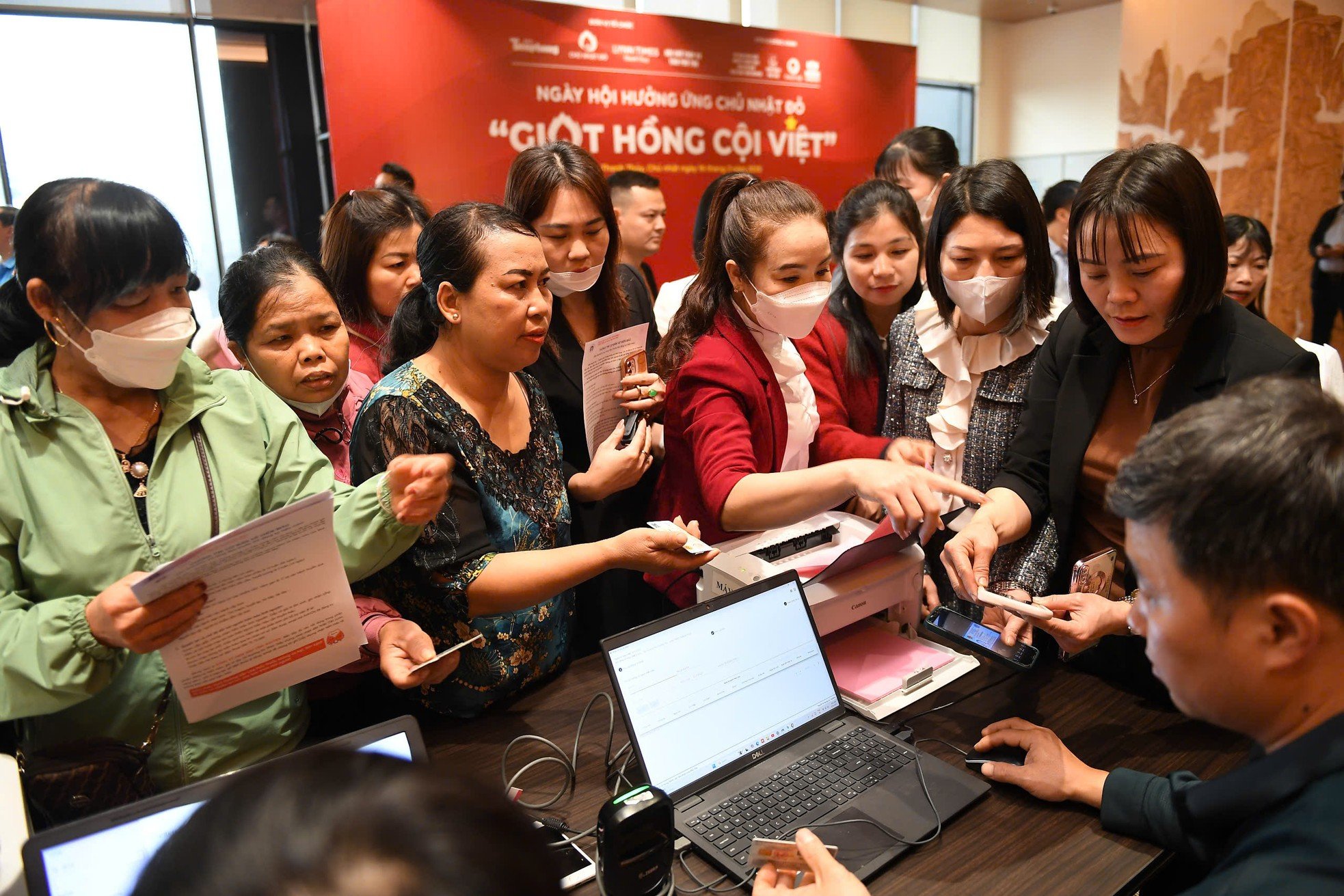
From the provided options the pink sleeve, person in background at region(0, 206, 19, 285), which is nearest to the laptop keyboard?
the pink sleeve

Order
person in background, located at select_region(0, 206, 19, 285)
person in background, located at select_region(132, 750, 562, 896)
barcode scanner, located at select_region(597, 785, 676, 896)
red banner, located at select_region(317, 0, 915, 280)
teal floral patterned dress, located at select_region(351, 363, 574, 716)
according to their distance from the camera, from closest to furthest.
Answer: person in background, located at select_region(132, 750, 562, 896) < barcode scanner, located at select_region(597, 785, 676, 896) < teal floral patterned dress, located at select_region(351, 363, 574, 716) < person in background, located at select_region(0, 206, 19, 285) < red banner, located at select_region(317, 0, 915, 280)

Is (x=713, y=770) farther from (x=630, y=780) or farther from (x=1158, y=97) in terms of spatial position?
(x=1158, y=97)

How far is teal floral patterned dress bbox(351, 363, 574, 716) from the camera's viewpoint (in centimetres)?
153

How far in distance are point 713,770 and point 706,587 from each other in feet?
1.34

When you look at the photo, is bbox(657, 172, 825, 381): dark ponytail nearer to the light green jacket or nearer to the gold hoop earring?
the light green jacket

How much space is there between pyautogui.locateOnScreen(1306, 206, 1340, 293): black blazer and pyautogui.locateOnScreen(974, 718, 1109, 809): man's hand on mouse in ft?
19.7

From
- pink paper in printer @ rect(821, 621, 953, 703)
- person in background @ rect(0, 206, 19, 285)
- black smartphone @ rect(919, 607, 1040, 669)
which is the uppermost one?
person in background @ rect(0, 206, 19, 285)

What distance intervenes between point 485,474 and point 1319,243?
21.3 feet

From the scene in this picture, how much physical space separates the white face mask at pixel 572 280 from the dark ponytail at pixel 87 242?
1065mm

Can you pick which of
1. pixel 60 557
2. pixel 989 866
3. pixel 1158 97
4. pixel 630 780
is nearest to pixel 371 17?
pixel 60 557

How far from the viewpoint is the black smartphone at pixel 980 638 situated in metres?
1.57

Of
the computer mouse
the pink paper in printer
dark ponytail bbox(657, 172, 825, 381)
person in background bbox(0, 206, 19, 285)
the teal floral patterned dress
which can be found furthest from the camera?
person in background bbox(0, 206, 19, 285)

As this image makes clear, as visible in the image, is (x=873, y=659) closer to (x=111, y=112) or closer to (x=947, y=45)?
(x=111, y=112)

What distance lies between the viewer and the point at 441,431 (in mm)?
1561
